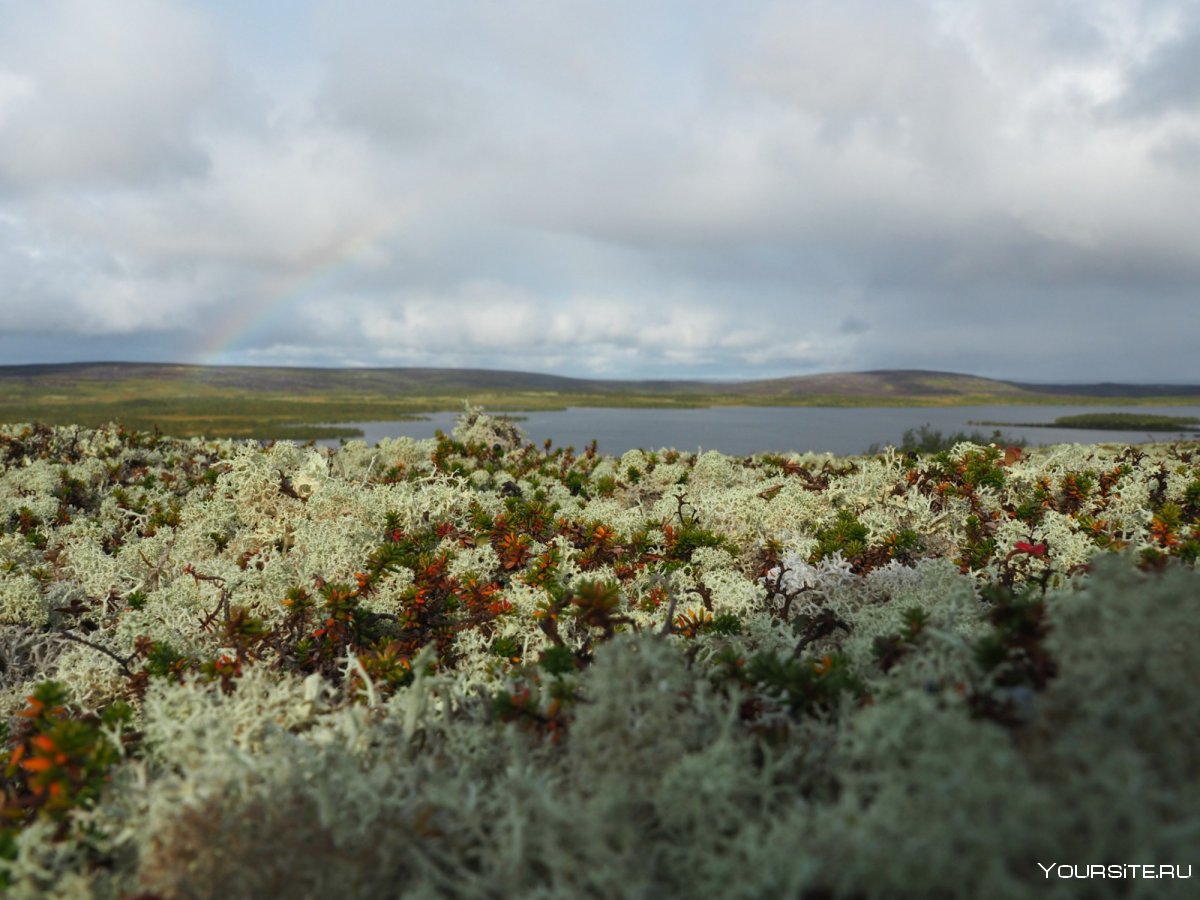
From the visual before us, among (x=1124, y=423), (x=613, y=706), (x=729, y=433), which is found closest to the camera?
(x=613, y=706)

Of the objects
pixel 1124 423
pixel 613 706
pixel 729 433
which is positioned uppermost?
pixel 613 706

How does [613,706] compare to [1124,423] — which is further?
[1124,423]

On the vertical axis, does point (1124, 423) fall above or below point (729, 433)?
above

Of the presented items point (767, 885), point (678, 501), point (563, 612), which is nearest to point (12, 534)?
point (563, 612)

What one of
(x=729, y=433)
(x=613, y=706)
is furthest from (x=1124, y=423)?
(x=613, y=706)

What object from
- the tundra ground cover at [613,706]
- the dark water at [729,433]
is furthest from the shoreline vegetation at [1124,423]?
the tundra ground cover at [613,706]

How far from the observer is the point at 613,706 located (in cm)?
210

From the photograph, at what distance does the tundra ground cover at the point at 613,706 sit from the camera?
158 centimetres

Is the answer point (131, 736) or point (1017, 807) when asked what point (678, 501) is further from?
point (1017, 807)

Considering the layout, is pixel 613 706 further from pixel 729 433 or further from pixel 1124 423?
pixel 1124 423

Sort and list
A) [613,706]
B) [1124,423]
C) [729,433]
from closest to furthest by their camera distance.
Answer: [613,706] → [729,433] → [1124,423]

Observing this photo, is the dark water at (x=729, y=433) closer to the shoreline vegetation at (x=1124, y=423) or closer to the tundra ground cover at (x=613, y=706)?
the tundra ground cover at (x=613, y=706)

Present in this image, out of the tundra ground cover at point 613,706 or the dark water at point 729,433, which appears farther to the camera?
the dark water at point 729,433

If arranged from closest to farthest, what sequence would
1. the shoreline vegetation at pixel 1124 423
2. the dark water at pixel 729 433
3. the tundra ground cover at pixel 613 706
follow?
the tundra ground cover at pixel 613 706, the dark water at pixel 729 433, the shoreline vegetation at pixel 1124 423
